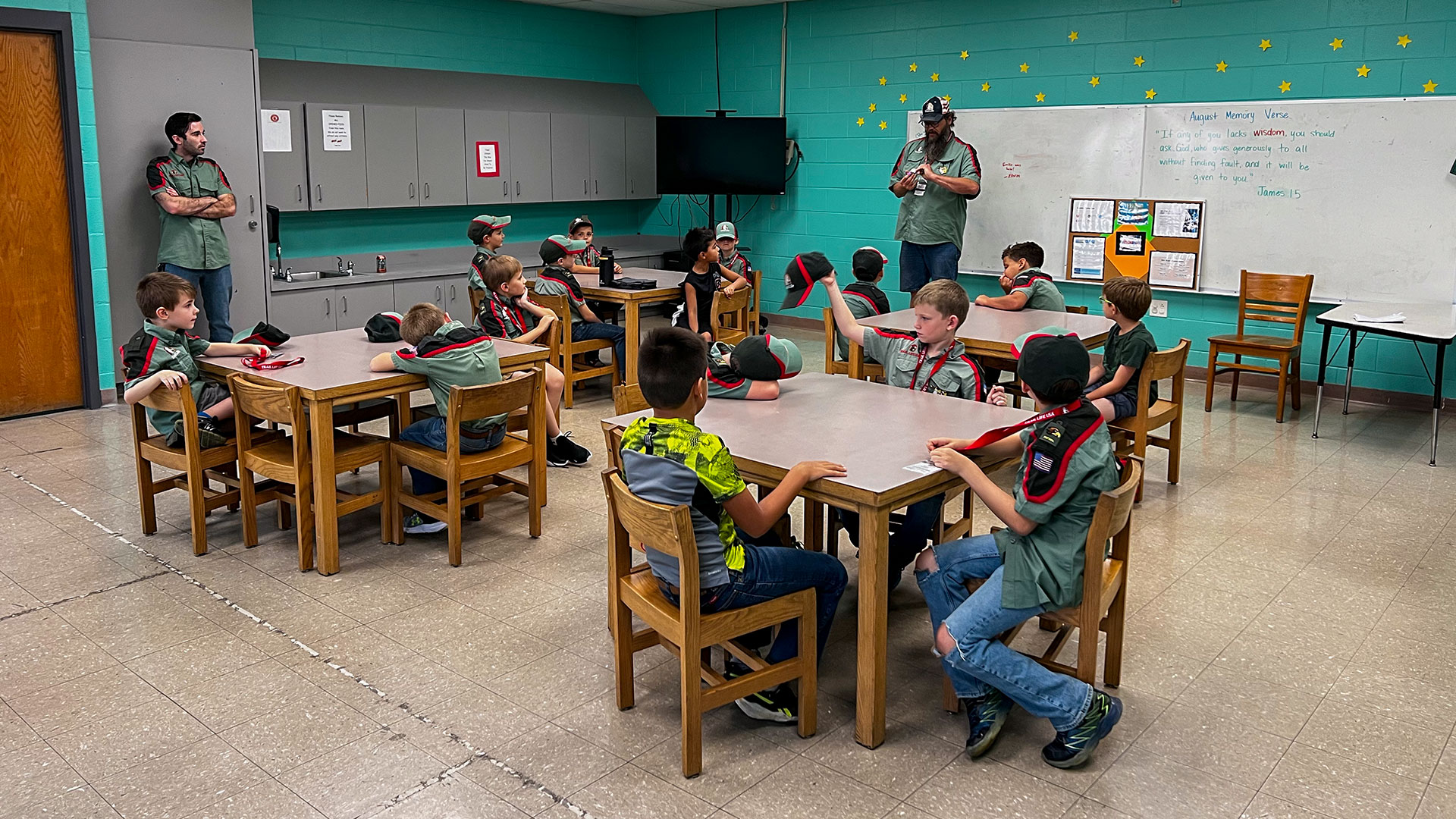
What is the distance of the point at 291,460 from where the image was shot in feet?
13.1

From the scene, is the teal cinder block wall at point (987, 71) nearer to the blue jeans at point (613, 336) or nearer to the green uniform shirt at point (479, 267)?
the blue jeans at point (613, 336)

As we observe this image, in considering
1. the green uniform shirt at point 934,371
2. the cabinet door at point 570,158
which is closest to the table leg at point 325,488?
the green uniform shirt at point 934,371

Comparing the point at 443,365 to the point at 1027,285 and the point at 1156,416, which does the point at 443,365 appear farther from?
the point at 1027,285

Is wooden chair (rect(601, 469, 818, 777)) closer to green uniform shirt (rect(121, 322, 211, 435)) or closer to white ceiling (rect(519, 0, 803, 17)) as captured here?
green uniform shirt (rect(121, 322, 211, 435))

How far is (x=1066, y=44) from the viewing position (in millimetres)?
7766

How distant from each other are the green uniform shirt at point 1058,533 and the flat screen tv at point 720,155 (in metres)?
6.88

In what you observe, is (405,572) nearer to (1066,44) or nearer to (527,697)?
(527,697)

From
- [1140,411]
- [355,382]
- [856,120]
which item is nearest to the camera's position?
[355,382]

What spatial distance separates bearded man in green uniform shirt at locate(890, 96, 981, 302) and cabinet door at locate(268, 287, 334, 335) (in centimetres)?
397

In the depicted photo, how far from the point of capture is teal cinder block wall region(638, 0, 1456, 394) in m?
6.67

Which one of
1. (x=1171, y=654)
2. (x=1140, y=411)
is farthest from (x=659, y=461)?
(x=1140, y=411)

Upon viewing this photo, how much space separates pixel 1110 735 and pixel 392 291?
6.60m

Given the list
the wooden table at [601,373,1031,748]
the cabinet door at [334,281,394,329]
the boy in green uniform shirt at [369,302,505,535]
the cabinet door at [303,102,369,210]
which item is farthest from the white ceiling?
the wooden table at [601,373,1031,748]

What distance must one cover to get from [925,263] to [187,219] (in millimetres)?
4561
